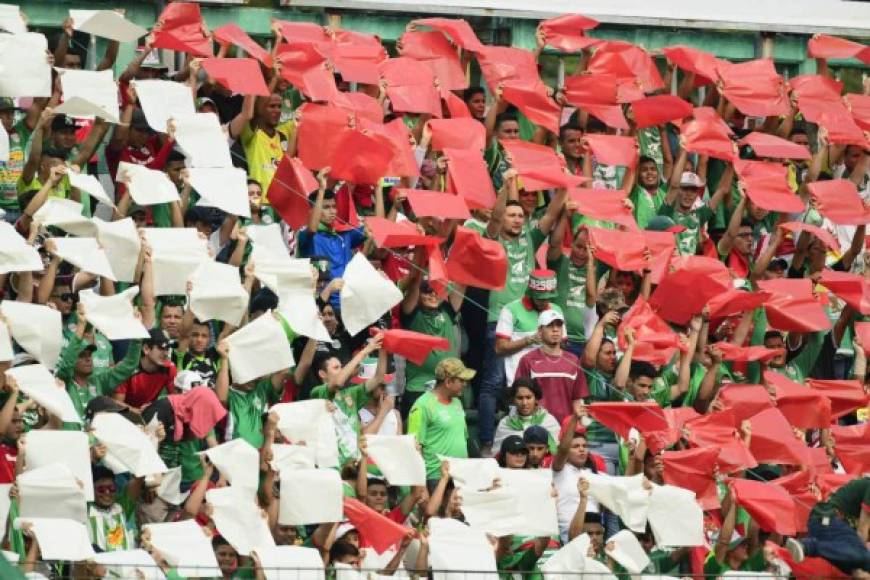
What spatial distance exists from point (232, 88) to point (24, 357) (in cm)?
267

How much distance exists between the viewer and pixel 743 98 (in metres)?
19.6

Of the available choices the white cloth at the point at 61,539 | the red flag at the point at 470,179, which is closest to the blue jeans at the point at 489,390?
the red flag at the point at 470,179

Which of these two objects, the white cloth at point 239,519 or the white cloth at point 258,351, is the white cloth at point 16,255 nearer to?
the white cloth at point 258,351

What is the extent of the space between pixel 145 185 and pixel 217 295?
105 cm

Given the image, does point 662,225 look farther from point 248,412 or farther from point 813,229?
point 248,412

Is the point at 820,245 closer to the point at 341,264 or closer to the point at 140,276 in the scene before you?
the point at 341,264

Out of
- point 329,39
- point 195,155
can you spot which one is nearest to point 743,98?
point 329,39

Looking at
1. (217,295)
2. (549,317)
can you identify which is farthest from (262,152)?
(549,317)

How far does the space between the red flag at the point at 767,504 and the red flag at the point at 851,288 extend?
A: 233 cm

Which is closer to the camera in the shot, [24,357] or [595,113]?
[24,357]

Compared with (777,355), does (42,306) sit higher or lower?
higher

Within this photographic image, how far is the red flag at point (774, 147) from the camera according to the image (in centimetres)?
1927

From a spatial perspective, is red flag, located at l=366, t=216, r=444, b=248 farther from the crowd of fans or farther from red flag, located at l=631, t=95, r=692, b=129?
red flag, located at l=631, t=95, r=692, b=129

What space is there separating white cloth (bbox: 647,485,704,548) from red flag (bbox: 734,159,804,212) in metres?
3.28
